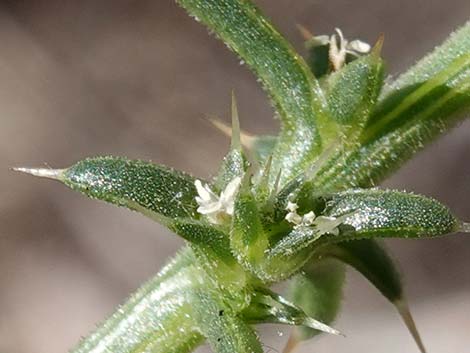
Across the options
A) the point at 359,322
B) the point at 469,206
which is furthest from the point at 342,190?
the point at 469,206

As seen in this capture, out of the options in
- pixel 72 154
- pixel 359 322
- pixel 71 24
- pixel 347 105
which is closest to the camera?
pixel 347 105

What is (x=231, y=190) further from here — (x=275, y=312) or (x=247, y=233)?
(x=275, y=312)

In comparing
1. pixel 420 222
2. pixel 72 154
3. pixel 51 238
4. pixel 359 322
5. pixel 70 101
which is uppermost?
pixel 70 101

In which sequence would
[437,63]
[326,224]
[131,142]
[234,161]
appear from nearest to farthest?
[326,224] < [234,161] < [437,63] < [131,142]

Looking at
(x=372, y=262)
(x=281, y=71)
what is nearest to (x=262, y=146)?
(x=281, y=71)

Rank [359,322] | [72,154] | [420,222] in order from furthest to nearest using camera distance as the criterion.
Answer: [72,154] < [359,322] < [420,222]

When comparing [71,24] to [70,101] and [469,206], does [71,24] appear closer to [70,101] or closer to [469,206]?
[70,101]
